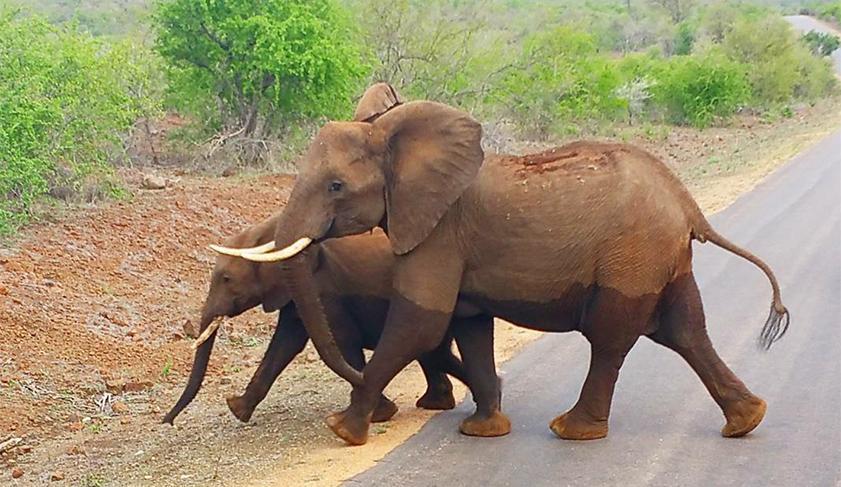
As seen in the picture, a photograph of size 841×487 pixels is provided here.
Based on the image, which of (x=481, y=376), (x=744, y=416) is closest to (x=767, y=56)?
(x=744, y=416)

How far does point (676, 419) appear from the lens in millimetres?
7691

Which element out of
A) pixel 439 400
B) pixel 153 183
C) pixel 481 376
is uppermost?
pixel 481 376

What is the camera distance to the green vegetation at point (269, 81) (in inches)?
527

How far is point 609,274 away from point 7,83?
7800 mm

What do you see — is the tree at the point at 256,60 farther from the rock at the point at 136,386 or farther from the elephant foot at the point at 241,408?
the elephant foot at the point at 241,408

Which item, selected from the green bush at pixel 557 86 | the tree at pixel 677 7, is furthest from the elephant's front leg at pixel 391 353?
the tree at pixel 677 7

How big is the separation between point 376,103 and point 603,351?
2153mm

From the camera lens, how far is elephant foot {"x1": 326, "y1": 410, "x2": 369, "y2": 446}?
7.34 meters

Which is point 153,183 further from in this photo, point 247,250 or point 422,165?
point 422,165

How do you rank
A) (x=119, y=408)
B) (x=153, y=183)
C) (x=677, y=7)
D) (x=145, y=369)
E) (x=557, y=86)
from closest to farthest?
(x=119, y=408) → (x=145, y=369) → (x=153, y=183) → (x=557, y=86) → (x=677, y=7)

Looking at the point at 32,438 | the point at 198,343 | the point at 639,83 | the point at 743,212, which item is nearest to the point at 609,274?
the point at 198,343

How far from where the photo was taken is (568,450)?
7.12 metres

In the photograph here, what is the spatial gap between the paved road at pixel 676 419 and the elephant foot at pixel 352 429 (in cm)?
26

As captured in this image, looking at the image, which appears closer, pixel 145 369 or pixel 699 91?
pixel 145 369
